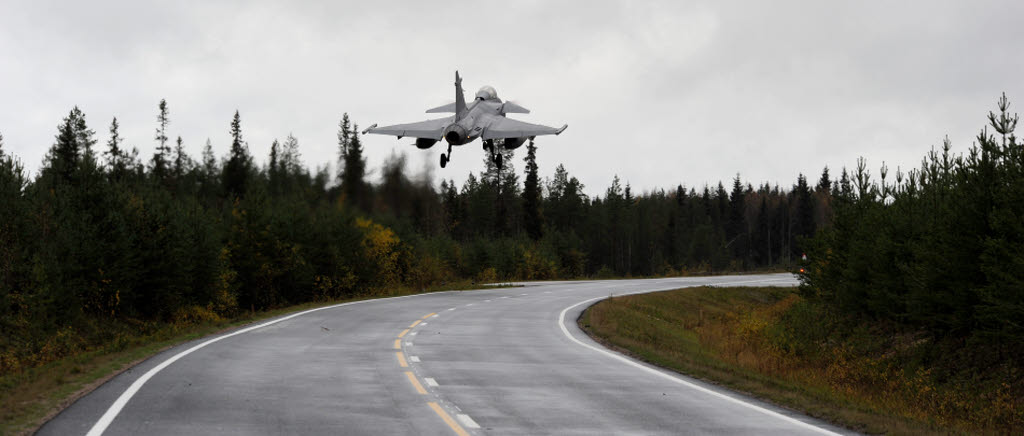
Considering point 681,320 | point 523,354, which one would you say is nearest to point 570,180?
point 681,320

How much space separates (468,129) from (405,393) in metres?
13.8

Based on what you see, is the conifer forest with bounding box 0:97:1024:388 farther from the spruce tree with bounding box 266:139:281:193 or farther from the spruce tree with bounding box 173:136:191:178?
the spruce tree with bounding box 173:136:191:178

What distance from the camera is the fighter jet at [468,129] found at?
23156 millimetres

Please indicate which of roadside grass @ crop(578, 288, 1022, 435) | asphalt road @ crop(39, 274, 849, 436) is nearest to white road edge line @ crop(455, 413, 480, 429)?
asphalt road @ crop(39, 274, 849, 436)

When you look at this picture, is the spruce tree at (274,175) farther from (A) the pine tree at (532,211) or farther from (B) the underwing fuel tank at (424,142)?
(A) the pine tree at (532,211)

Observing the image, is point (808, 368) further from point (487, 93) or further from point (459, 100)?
point (487, 93)

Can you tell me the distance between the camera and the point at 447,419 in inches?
334

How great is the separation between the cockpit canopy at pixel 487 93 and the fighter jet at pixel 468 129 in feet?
6.78

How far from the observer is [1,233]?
866 inches

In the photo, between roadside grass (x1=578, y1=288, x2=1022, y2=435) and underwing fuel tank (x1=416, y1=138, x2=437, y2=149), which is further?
underwing fuel tank (x1=416, y1=138, x2=437, y2=149)

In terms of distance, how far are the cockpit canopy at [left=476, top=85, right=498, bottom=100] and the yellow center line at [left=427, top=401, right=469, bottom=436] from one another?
18908mm

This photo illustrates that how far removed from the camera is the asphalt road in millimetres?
8156

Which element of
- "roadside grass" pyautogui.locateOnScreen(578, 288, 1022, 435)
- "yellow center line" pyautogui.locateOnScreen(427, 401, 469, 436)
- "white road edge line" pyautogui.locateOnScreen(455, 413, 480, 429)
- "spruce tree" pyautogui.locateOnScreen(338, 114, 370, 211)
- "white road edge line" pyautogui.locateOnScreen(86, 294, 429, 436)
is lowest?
"roadside grass" pyautogui.locateOnScreen(578, 288, 1022, 435)

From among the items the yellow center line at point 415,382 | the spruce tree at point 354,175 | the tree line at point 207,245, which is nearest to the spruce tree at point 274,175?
the tree line at point 207,245
